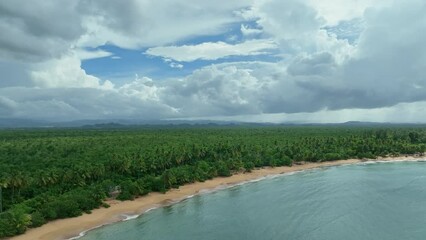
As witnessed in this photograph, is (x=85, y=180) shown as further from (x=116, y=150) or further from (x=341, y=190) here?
(x=341, y=190)

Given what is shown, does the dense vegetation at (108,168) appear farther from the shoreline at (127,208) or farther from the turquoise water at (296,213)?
the turquoise water at (296,213)

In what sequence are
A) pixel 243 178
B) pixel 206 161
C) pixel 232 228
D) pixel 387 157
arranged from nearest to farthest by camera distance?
1. pixel 232 228
2. pixel 243 178
3. pixel 206 161
4. pixel 387 157

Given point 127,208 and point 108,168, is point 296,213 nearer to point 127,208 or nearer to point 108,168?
point 127,208

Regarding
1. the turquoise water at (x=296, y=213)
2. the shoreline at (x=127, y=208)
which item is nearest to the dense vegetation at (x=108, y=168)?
the shoreline at (x=127, y=208)

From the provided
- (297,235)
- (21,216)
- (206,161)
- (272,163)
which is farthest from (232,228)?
(272,163)

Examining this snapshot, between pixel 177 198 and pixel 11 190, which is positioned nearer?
pixel 11 190

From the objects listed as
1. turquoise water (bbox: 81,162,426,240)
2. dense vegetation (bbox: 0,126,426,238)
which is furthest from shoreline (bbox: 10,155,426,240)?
turquoise water (bbox: 81,162,426,240)

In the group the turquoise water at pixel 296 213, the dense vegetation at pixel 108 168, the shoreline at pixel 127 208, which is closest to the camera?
the shoreline at pixel 127 208
